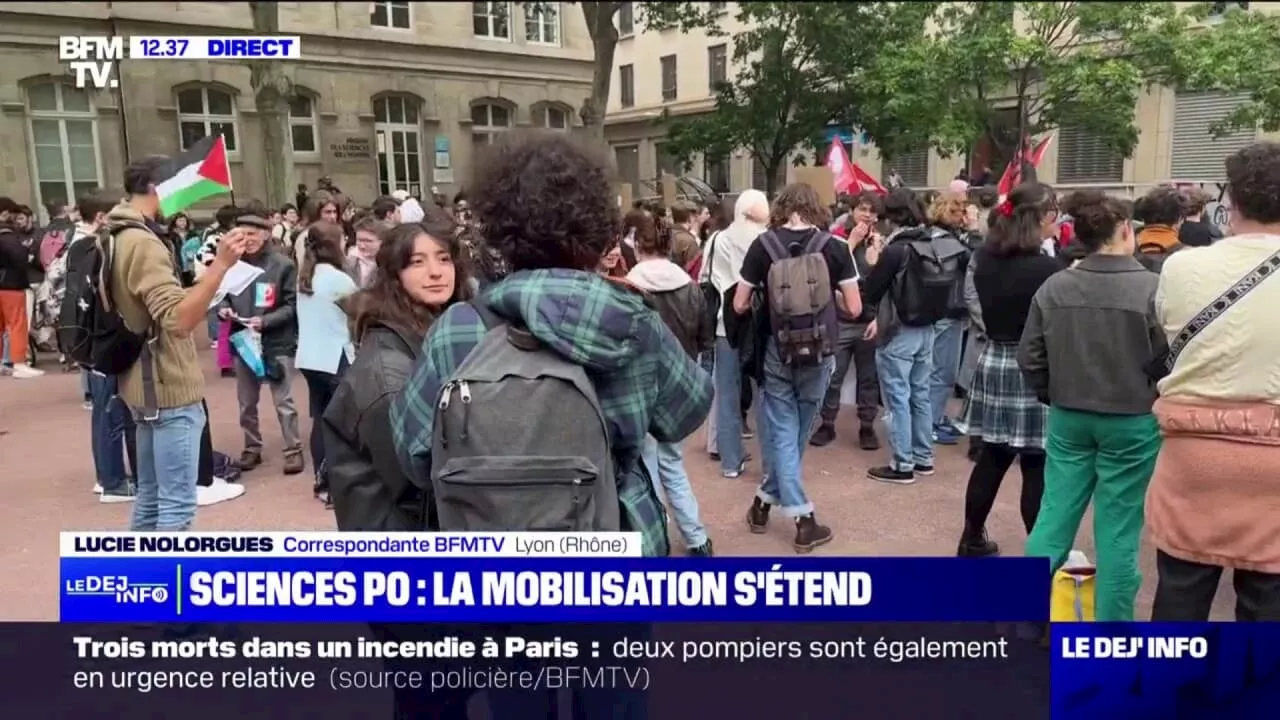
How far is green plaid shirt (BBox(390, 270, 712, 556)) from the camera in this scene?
162 cm

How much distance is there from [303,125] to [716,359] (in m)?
20.7

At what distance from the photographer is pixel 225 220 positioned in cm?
623

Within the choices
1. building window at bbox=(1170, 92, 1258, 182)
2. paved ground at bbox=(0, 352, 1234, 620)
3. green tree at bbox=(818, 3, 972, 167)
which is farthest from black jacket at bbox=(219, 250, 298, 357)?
building window at bbox=(1170, 92, 1258, 182)

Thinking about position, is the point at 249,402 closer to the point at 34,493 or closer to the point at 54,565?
the point at 34,493

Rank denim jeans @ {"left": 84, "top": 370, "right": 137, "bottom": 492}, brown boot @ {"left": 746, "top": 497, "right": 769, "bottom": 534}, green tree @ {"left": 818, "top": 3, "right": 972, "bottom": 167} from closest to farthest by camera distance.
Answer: brown boot @ {"left": 746, "top": 497, "right": 769, "bottom": 534}, denim jeans @ {"left": 84, "top": 370, "right": 137, "bottom": 492}, green tree @ {"left": 818, "top": 3, "right": 972, "bottom": 167}

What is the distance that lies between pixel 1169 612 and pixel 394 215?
6120 mm

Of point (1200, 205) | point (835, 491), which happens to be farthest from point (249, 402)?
point (1200, 205)

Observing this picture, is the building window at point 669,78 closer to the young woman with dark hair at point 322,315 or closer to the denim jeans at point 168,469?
the young woman with dark hair at point 322,315

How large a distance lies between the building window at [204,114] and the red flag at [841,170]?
17.3 m

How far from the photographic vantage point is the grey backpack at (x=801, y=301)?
4199 mm

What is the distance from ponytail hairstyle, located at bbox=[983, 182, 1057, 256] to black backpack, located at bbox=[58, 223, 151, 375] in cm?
342
